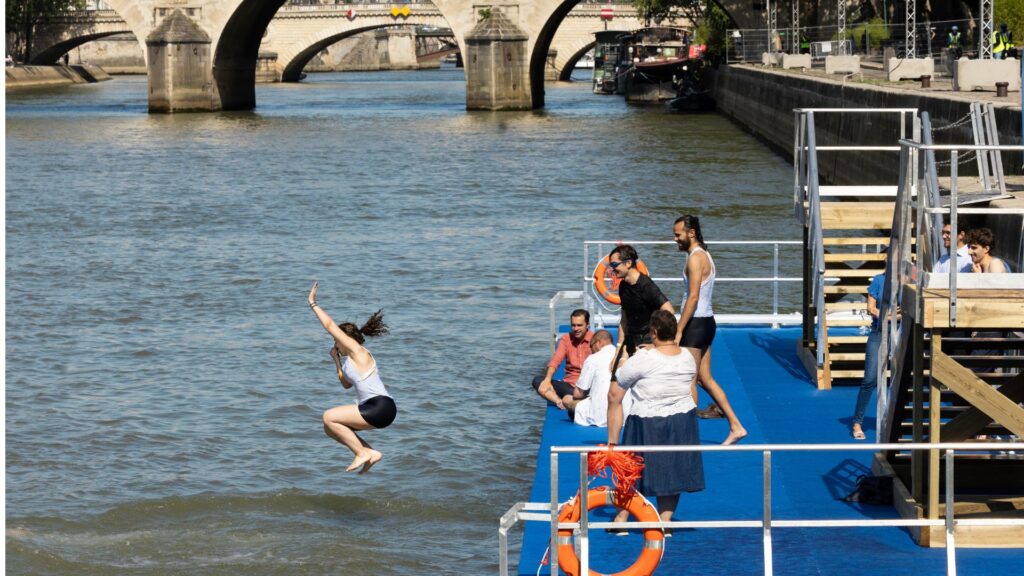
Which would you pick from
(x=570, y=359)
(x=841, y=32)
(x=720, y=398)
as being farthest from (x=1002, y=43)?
(x=720, y=398)

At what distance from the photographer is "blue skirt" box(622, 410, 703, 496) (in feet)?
27.4

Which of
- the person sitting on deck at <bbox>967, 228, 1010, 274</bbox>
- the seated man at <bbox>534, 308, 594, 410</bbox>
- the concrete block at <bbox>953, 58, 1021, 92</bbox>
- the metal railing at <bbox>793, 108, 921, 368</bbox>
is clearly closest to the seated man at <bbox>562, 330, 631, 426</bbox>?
the seated man at <bbox>534, 308, 594, 410</bbox>

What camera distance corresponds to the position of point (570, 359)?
12.5 m

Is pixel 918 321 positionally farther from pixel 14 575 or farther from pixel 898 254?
pixel 14 575

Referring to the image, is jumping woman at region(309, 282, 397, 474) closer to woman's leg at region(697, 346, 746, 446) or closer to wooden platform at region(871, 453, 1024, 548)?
woman's leg at region(697, 346, 746, 446)

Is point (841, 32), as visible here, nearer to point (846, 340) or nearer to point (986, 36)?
point (986, 36)

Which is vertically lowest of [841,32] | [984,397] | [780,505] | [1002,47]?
[780,505]

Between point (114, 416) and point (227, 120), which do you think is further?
point (227, 120)

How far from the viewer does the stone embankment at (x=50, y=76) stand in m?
88.3

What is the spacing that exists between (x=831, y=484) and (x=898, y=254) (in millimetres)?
1403

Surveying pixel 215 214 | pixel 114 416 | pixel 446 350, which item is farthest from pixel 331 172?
pixel 114 416

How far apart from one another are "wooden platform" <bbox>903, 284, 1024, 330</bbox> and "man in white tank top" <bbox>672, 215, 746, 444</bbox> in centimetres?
240

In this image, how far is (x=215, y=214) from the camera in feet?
99.1

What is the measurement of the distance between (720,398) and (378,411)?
2169 mm
